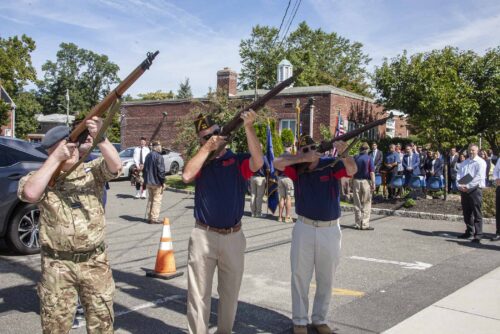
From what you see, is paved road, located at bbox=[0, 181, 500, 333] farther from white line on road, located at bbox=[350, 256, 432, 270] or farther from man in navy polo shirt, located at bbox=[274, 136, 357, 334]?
man in navy polo shirt, located at bbox=[274, 136, 357, 334]

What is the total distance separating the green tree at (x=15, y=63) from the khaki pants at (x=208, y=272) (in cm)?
3570

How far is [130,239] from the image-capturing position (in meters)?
9.50

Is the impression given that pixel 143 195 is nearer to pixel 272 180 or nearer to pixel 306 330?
pixel 272 180

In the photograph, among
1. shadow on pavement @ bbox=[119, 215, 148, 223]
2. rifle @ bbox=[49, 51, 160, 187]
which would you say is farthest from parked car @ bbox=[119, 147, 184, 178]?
rifle @ bbox=[49, 51, 160, 187]

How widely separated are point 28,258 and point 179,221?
4854mm

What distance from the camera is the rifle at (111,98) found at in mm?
3043

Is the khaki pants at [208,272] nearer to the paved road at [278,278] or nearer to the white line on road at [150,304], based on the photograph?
the paved road at [278,278]

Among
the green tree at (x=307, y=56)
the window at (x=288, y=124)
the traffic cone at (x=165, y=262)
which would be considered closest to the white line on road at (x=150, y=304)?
the traffic cone at (x=165, y=262)

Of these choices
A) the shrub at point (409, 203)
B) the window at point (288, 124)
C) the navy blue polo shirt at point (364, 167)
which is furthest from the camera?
the window at point (288, 124)

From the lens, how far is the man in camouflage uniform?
3262 mm

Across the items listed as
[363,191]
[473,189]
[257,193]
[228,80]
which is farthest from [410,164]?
[228,80]

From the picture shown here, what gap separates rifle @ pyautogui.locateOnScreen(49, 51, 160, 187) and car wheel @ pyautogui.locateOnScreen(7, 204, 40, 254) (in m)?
4.84

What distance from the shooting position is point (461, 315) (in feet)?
17.3

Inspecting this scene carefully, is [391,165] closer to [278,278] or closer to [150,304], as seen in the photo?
[278,278]
